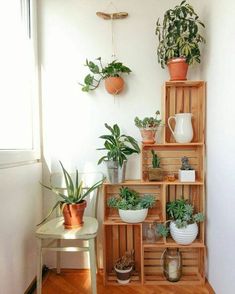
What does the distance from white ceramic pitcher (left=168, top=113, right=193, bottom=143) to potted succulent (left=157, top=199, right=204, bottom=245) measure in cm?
47

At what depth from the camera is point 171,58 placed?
1.81m

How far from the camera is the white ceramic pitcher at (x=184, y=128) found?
185 cm

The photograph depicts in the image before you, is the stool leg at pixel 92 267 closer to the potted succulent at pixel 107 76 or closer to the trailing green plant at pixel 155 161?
the trailing green plant at pixel 155 161

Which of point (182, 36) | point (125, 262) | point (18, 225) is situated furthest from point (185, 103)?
point (18, 225)

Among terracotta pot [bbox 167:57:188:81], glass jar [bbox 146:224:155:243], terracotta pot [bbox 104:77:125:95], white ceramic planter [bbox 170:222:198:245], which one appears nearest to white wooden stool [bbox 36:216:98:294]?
glass jar [bbox 146:224:155:243]

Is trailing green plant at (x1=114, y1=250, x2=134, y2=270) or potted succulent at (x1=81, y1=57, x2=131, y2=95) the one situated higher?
potted succulent at (x1=81, y1=57, x2=131, y2=95)

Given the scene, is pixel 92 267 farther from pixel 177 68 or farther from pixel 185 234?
pixel 177 68

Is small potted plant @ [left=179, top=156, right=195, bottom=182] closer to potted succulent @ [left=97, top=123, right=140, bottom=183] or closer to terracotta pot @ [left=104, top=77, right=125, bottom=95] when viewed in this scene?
potted succulent @ [left=97, top=123, right=140, bottom=183]

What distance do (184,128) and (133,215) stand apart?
72cm

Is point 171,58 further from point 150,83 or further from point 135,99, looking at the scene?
point 135,99

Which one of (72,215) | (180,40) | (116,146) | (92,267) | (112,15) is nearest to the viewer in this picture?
(92,267)

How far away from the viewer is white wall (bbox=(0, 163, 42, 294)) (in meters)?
1.43

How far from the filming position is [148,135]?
1872 mm

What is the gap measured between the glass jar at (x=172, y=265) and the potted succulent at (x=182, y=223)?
17cm
